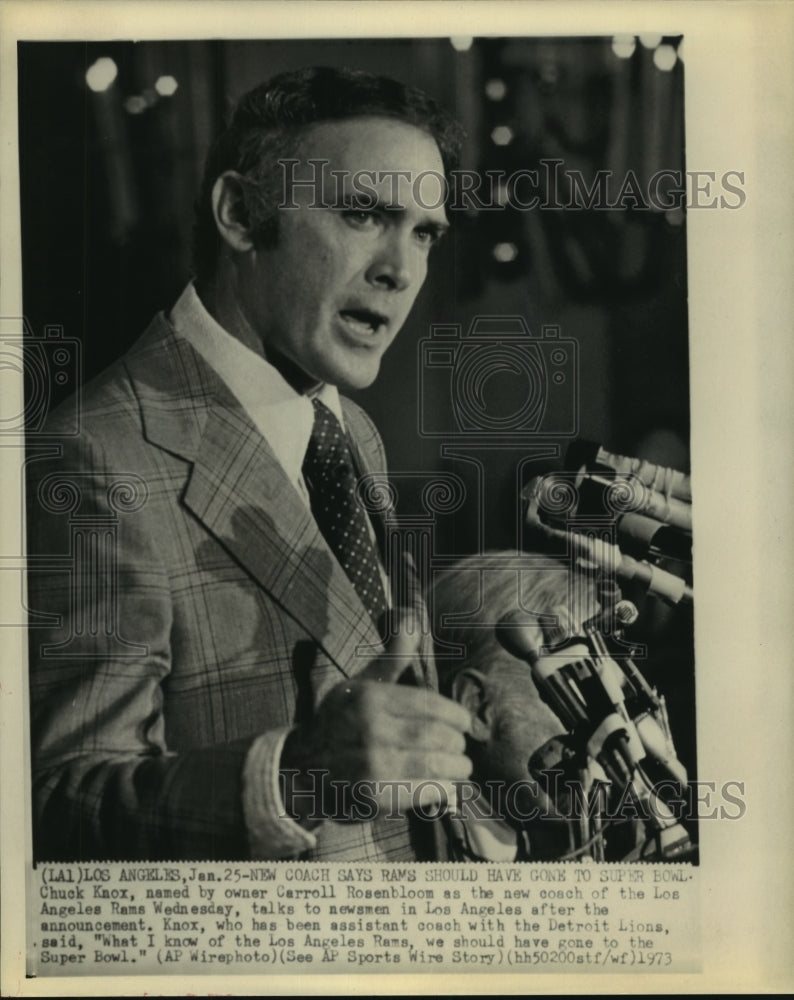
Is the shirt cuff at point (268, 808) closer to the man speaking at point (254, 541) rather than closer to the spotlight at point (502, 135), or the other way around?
the man speaking at point (254, 541)

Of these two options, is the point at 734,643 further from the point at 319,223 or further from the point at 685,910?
the point at 319,223

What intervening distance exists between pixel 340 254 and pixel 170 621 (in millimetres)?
638

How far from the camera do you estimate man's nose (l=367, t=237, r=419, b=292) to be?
1688 mm

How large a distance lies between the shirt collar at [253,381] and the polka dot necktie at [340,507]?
23 mm

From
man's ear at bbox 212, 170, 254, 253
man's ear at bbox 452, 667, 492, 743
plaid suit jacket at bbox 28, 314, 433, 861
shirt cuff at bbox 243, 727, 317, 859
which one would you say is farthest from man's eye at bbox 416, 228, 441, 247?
shirt cuff at bbox 243, 727, 317, 859

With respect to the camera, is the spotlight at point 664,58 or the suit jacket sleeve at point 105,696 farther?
the spotlight at point 664,58

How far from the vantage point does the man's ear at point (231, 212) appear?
1.69 meters

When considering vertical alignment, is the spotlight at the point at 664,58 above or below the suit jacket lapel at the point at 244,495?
above

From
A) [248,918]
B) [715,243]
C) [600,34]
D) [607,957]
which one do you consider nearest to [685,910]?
[607,957]

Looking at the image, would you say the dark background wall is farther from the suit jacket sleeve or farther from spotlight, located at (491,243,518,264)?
the suit jacket sleeve

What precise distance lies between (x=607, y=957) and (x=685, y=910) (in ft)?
0.48

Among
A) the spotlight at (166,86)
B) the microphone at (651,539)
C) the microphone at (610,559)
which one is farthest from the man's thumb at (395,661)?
the spotlight at (166,86)

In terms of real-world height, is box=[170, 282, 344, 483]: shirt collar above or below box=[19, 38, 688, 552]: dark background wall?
below

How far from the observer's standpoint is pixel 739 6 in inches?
68.9
